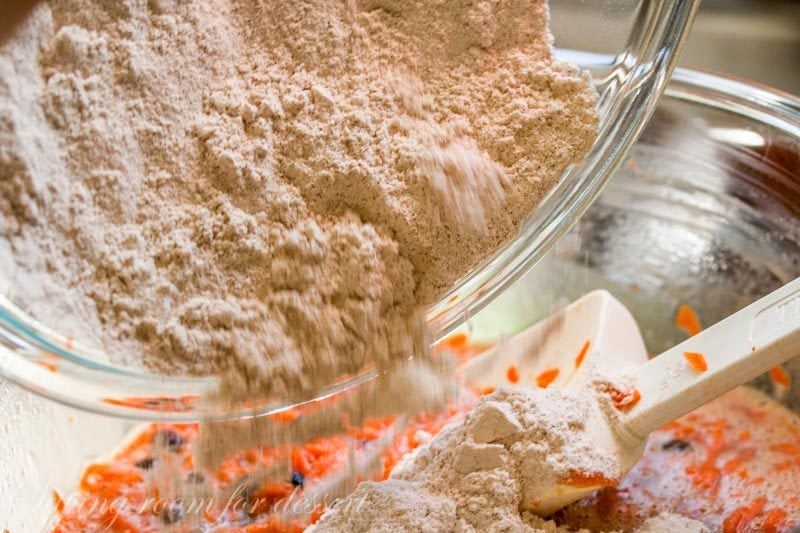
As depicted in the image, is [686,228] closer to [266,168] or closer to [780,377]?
[780,377]

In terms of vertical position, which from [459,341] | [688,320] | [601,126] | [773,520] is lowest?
[773,520]

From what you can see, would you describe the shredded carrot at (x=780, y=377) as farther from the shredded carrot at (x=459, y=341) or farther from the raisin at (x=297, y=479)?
the raisin at (x=297, y=479)

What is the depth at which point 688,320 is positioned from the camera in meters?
1.39

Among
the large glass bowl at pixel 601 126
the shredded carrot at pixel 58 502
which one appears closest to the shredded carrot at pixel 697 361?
the large glass bowl at pixel 601 126

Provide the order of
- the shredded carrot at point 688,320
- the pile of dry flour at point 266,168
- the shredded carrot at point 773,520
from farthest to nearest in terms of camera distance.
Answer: the shredded carrot at point 688,320 < the shredded carrot at point 773,520 < the pile of dry flour at point 266,168

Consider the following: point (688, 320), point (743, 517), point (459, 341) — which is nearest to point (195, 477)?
point (459, 341)

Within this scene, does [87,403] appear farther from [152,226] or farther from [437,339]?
[437,339]

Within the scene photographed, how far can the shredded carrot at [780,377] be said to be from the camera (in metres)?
1.27

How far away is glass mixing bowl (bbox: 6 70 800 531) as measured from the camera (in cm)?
131

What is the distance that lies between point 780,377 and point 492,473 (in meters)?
0.64

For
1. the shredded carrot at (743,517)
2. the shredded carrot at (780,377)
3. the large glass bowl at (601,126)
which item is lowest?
the shredded carrot at (743,517)

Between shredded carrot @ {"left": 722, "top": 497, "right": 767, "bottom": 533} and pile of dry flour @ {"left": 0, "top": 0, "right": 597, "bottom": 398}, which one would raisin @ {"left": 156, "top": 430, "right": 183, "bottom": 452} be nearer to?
pile of dry flour @ {"left": 0, "top": 0, "right": 597, "bottom": 398}

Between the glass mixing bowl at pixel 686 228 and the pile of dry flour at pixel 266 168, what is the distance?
23.9 inches

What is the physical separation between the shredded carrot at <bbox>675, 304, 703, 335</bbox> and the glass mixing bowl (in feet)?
0.04
